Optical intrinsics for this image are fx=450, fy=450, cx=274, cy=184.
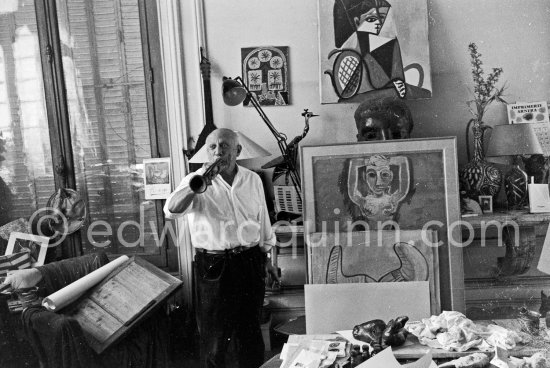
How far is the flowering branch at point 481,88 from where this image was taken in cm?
229

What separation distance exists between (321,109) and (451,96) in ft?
2.29

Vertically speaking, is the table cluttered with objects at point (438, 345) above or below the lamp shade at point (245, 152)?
below

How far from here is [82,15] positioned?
2.06 meters

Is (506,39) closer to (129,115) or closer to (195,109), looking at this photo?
(195,109)

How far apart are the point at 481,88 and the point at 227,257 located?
5.18 feet

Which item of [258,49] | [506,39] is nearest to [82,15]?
[258,49]

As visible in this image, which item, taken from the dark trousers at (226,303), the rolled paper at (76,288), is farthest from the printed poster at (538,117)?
the rolled paper at (76,288)

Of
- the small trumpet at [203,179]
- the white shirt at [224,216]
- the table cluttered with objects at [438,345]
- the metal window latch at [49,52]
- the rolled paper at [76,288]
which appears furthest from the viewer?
the metal window latch at [49,52]

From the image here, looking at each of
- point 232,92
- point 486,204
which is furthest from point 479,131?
point 232,92

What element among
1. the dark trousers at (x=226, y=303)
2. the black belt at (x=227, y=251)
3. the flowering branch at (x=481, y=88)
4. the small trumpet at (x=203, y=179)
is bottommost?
the dark trousers at (x=226, y=303)

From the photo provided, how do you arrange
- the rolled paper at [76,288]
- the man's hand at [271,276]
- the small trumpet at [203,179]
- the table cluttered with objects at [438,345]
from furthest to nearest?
the man's hand at [271,276] < the rolled paper at [76,288] < the small trumpet at [203,179] < the table cluttered with objects at [438,345]

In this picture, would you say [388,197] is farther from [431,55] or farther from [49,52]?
[49,52]

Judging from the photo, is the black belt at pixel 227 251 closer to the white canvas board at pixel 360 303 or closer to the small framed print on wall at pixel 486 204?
the white canvas board at pixel 360 303

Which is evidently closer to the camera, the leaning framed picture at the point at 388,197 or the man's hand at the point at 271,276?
the leaning framed picture at the point at 388,197
